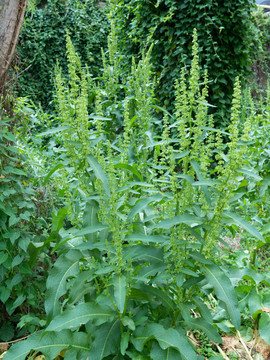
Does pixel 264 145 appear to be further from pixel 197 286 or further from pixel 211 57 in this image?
pixel 211 57

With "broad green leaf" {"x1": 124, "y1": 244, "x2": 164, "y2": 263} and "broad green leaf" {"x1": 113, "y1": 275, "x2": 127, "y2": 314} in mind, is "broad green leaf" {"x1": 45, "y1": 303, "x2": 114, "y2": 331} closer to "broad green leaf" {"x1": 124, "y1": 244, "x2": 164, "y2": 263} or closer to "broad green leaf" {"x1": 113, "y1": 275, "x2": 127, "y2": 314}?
"broad green leaf" {"x1": 113, "y1": 275, "x2": 127, "y2": 314}

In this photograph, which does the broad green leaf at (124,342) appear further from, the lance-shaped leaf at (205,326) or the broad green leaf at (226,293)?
the broad green leaf at (226,293)

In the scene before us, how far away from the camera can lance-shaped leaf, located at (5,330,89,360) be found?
168 cm

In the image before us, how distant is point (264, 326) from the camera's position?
225 cm

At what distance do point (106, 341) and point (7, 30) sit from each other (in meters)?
2.57

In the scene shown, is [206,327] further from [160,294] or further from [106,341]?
[106,341]

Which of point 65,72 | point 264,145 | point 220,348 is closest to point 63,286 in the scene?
point 220,348

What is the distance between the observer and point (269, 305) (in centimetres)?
233

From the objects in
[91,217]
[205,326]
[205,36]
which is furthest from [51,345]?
[205,36]

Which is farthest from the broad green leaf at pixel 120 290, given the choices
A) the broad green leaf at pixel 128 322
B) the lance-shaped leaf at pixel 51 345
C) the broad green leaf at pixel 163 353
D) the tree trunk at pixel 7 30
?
the tree trunk at pixel 7 30

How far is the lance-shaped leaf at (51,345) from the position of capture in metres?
1.68

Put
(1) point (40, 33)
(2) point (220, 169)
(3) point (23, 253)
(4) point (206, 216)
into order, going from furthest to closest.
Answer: (1) point (40, 33)
(3) point (23, 253)
(4) point (206, 216)
(2) point (220, 169)

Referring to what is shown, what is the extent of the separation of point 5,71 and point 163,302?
7.39ft

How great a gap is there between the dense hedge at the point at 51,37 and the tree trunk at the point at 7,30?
7.59 metres
